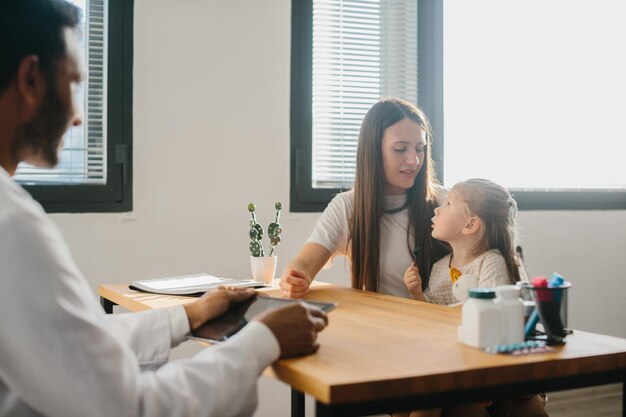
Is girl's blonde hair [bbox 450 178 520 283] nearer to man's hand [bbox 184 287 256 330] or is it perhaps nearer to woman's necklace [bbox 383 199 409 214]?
woman's necklace [bbox 383 199 409 214]

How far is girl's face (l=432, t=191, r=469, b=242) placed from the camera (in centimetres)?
216

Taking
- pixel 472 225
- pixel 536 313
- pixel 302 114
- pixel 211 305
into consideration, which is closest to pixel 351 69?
pixel 302 114

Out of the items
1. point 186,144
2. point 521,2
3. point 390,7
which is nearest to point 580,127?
point 521,2

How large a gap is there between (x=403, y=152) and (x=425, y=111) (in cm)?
119

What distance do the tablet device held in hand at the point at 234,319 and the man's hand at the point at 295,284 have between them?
1.58 ft

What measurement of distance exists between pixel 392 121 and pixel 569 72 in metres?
1.96

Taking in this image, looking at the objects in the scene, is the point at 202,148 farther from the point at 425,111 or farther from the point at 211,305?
the point at 211,305

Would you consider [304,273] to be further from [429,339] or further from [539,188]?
[539,188]

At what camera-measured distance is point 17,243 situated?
0.94 m

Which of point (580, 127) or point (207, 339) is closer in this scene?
point (207, 339)

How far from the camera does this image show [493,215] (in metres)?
2.16

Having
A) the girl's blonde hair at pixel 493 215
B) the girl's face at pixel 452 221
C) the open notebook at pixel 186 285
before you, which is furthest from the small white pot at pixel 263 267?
the girl's blonde hair at pixel 493 215

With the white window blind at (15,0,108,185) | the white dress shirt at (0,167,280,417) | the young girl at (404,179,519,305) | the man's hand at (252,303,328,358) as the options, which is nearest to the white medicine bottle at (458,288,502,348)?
the man's hand at (252,303,328,358)

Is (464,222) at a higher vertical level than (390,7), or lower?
lower
